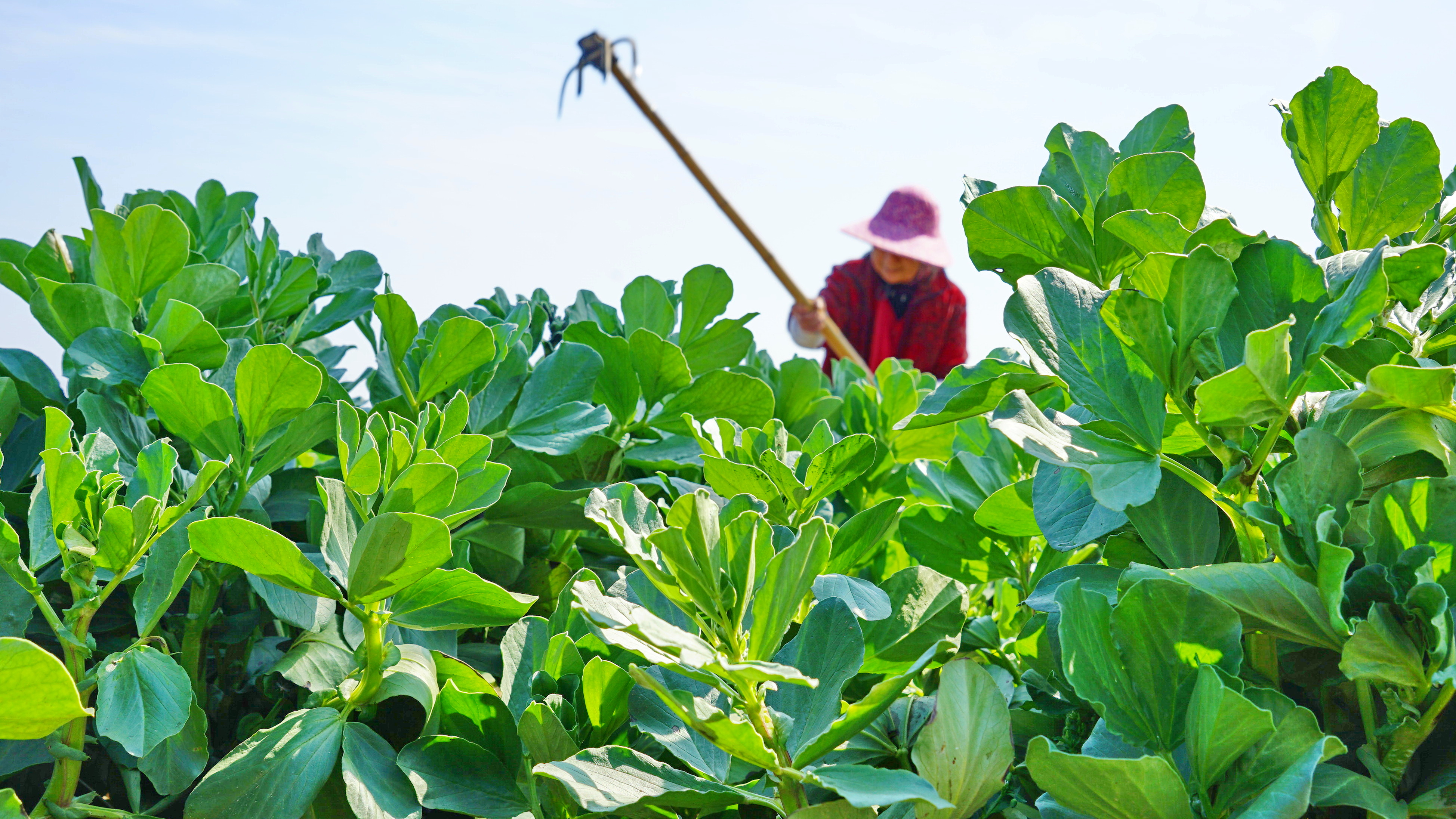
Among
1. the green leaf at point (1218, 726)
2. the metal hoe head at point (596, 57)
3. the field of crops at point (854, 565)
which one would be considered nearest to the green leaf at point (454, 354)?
the field of crops at point (854, 565)

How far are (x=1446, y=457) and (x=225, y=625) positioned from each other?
0.80 m

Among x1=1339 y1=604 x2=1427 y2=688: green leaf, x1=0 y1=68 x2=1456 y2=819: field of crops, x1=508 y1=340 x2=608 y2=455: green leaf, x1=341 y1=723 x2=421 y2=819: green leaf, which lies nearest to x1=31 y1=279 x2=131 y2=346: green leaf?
x1=0 y1=68 x2=1456 y2=819: field of crops

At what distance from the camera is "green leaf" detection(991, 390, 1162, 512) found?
48 cm

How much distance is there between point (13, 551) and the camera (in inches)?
22.4

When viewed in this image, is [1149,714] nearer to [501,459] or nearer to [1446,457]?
[1446,457]

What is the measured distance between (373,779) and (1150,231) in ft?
1.78

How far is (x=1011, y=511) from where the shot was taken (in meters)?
0.65

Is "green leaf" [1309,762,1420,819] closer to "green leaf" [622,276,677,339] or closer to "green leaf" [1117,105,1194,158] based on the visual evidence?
"green leaf" [1117,105,1194,158]

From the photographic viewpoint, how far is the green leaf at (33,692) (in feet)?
1.57

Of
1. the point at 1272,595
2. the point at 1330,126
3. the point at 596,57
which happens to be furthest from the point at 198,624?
the point at 596,57

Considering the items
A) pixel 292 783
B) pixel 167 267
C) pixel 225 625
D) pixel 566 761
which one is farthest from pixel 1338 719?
pixel 167 267

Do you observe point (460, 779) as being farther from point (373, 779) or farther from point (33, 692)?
point (33, 692)

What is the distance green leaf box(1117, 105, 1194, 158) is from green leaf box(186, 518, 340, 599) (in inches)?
20.5

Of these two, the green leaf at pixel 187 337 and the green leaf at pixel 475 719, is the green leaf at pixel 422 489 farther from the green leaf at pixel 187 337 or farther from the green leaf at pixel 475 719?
the green leaf at pixel 187 337
